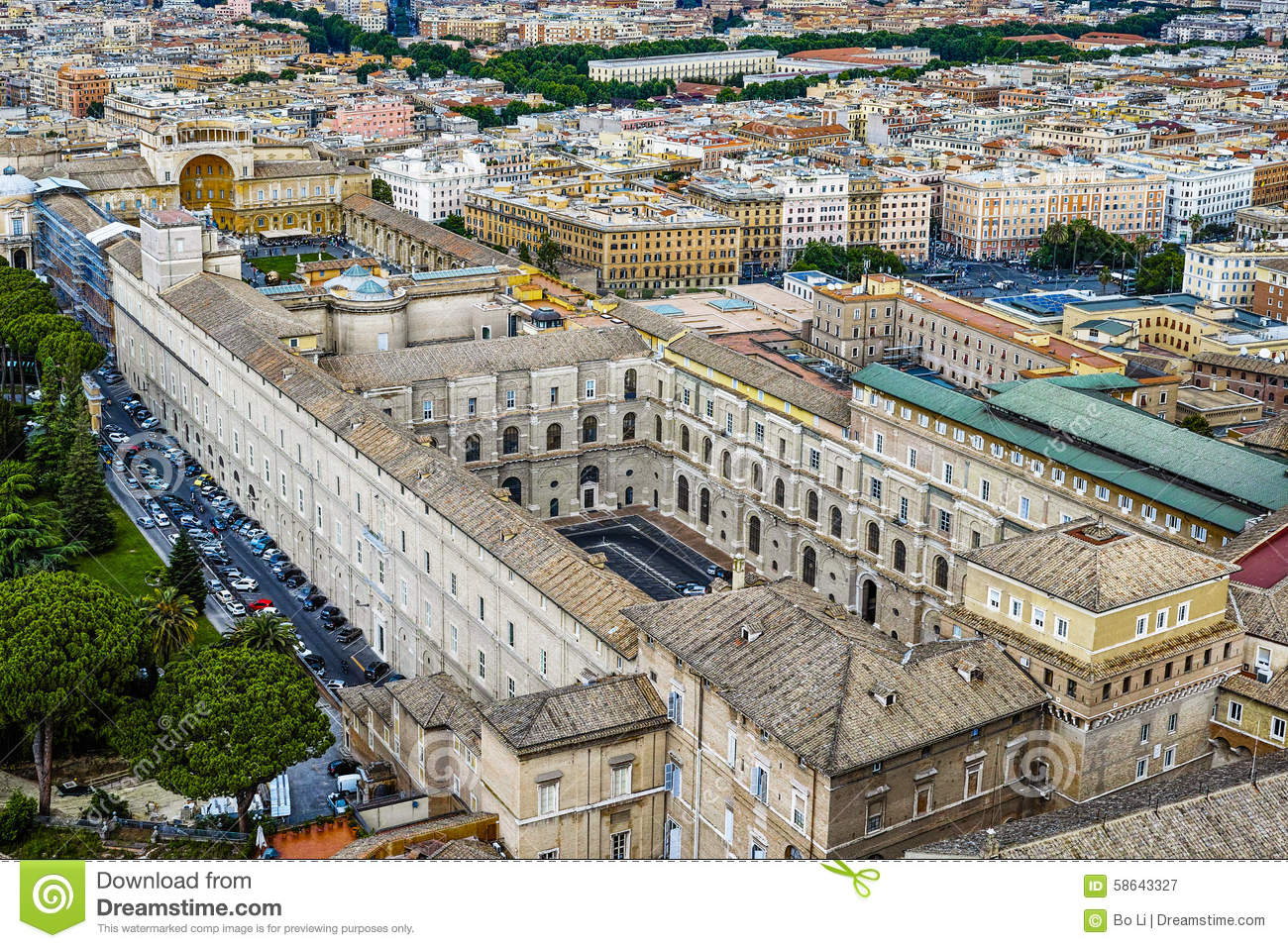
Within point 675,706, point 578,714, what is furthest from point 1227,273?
point 578,714

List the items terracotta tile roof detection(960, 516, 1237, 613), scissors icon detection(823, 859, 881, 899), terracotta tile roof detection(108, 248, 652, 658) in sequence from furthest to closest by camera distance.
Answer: terracotta tile roof detection(108, 248, 652, 658) → terracotta tile roof detection(960, 516, 1237, 613) → scissors icon detection(823, 859, 881, 899)

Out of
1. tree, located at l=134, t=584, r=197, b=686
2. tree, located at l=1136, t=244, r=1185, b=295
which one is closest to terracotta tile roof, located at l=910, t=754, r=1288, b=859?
tree, located at l=134, t=584, r=197, b=686

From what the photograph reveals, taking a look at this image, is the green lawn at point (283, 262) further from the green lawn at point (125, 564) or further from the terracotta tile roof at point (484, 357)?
the green lawn at point (125, 564)

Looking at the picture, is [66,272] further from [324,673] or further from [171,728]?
[171,728]

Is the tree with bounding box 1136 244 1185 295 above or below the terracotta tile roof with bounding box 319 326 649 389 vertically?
below

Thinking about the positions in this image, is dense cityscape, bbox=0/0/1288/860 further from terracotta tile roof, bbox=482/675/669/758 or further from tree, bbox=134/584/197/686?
tree, bbox=134/584/197/686

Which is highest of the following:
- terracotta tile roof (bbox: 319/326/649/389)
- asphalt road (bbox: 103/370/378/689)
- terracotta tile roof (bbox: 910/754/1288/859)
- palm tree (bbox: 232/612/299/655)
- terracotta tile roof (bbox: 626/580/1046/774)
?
terracotta tile roof (bbox: 319/326/649/389)
